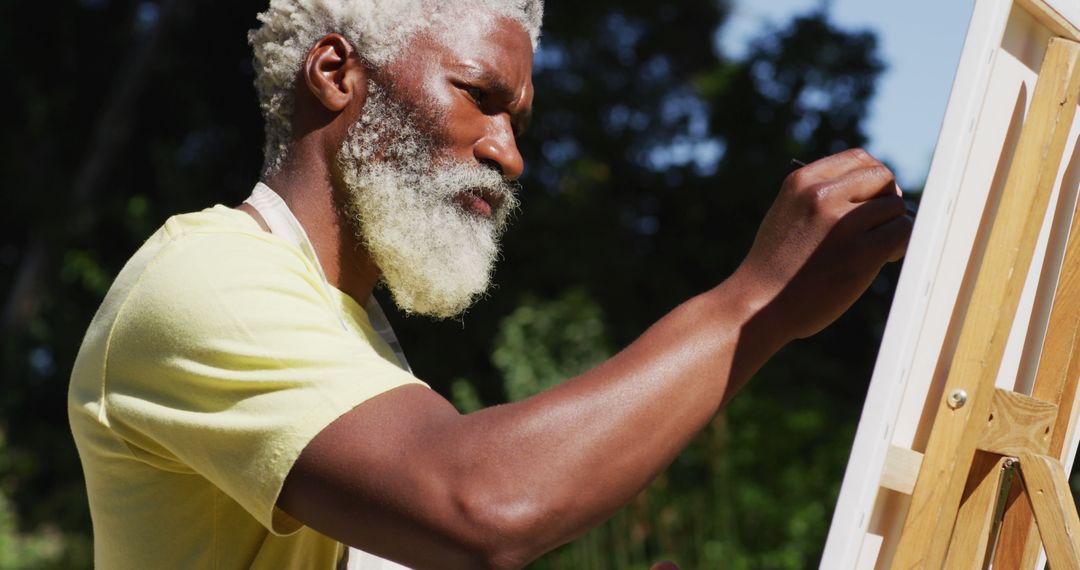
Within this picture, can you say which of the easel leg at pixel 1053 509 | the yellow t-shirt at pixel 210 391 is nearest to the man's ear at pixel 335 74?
the yellow t-shirt at pixel 210 391

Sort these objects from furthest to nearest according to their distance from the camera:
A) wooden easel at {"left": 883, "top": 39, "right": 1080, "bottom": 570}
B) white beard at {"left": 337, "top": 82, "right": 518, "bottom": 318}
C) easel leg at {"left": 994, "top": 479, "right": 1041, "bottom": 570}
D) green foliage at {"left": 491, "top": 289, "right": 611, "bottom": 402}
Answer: green foliage at {"left": 491, "top": 289, "right": 611, "bottom": 402} → white beard at {"left": 337, "top": 82, "right": 518, "bottom": 318} → easel leg at {"left": 994, "top": 479, "right": 1041, "bottom": 570} → wooden easel at {"left": 883, "top": 39, "right": 1080, "bottom": 570}

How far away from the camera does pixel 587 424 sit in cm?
115

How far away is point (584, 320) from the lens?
7.11 meters

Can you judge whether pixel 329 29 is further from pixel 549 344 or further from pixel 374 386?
pixel 549 344

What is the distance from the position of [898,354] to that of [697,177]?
7212mm

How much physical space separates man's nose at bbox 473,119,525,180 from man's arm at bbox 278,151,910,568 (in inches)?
20.1

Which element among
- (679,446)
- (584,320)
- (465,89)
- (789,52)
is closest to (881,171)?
(679,446)

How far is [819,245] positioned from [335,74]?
30.1 inches

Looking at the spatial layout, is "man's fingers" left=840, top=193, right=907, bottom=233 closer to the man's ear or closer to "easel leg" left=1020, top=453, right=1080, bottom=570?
"easel leg" left=1020, top=453, right=1080, bottom=570

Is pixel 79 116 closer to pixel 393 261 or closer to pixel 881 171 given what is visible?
pixel 393 261

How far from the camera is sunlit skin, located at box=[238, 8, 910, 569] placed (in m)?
1.13

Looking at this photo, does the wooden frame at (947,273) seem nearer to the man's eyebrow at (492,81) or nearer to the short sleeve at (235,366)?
the short sleeve at (235,366)

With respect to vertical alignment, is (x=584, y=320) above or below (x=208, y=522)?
below

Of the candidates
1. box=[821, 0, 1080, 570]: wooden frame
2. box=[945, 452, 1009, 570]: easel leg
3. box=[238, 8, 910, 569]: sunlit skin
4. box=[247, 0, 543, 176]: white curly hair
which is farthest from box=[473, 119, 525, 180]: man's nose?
box=[945, 452, 1009, 570]: easel leg
